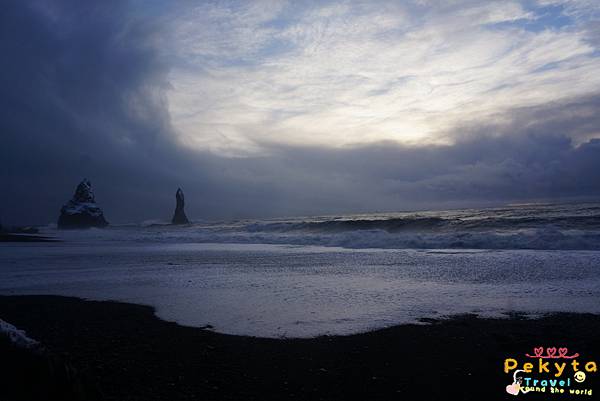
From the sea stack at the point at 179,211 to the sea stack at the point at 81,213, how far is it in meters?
17.4

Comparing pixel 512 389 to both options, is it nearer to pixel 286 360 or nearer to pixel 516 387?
pixel 516 387

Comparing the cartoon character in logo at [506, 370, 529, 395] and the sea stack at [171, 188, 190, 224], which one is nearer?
the cartoon character in logo at [506, 370, 529, 395]

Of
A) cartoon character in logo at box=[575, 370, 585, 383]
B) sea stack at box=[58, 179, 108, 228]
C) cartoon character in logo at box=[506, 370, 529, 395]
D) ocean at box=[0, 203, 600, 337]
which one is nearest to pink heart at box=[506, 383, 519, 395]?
cartoon character in logo at box=[506, 370, 529, 395]

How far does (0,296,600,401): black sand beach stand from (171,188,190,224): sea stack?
101674 millimetres

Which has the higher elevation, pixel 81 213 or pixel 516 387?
pixel 81 213

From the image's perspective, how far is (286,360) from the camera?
4.62 m

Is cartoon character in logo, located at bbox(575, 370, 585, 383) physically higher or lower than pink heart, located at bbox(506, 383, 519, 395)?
higher

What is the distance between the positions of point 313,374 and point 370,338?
142 centimetres

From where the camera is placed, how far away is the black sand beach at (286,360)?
3680mm

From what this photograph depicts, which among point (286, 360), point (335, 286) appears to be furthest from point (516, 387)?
point (335, 286)

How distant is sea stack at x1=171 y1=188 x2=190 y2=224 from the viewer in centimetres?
10450

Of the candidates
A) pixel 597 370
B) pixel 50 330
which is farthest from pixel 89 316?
pixel 597 370

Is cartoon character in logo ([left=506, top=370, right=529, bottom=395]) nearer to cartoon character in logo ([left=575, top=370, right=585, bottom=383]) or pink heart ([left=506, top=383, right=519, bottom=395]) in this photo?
pink heart ([left=506, top=383, right=519, bottom=395])

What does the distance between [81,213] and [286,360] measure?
4046 inches
